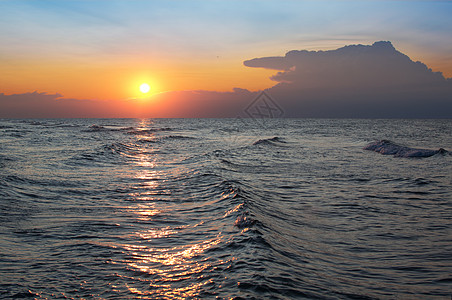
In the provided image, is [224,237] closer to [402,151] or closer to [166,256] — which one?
[166,256]

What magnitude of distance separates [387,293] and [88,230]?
22.2ft

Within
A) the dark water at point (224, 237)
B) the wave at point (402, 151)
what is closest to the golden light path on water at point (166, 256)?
the dark water at point (224, 237)

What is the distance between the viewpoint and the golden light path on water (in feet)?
18.1

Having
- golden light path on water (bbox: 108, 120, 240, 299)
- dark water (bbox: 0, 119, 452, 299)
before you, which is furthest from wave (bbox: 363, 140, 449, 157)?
golden light path on water (bbox: 108, 120, 240, 299)

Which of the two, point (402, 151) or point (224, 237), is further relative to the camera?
point (402, 151)

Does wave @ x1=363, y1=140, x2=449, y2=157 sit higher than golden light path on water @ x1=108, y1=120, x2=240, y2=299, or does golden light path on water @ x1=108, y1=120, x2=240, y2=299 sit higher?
golden light path on water @ x1=108, y1=120, x2=240, y2=299

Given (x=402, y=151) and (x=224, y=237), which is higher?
(x=224, y=237)

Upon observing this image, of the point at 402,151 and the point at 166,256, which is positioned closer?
the point at 166,256

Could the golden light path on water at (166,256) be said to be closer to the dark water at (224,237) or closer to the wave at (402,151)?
the dark water at (224,237)

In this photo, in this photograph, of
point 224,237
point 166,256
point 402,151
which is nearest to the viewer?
point 166,256

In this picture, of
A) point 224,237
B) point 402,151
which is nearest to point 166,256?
point 224,237

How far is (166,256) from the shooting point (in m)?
6.92

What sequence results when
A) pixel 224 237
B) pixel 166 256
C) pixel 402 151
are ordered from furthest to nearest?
pixel 402 151, pixel 224 237, pixel 166 256

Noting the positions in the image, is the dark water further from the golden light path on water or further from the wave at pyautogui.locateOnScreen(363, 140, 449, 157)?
the wave at pyautogui.locateOnScreen(363, 140, 449, 157)
